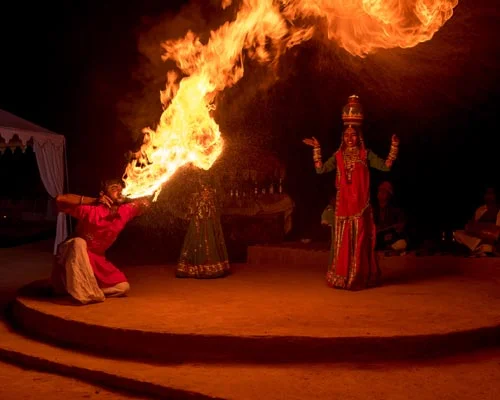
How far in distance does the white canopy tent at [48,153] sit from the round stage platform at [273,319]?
545cm

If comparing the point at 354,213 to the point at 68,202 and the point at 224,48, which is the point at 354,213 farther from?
the point at 68,202

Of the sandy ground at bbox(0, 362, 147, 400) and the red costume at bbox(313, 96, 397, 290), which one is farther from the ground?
the red costume at bbox(313, 96, 397, 290)

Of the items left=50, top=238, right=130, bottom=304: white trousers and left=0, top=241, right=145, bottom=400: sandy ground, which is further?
left=50, top=238, right=130, bottom=304: white trousers

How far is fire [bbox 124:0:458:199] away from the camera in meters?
7.97

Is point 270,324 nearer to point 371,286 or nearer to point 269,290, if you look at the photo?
point 269,290

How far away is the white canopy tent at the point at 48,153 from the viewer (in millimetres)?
13320

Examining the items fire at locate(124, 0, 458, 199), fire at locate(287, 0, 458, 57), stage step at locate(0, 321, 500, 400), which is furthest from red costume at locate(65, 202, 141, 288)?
Answer: fire at locate(287, 0, 458, 57)

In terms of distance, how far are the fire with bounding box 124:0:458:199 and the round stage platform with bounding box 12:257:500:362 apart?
1.49m

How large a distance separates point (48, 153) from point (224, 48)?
6.46m

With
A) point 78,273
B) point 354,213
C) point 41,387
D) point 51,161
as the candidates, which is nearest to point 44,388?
point 41,387

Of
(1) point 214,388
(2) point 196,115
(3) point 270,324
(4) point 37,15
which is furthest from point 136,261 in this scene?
(4) point 37,15

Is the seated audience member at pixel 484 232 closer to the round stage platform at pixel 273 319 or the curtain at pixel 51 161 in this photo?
the round stage platform at pixel 273 319

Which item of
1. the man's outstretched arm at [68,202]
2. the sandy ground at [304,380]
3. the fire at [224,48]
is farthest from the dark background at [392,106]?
the sandy ground at [304,380]

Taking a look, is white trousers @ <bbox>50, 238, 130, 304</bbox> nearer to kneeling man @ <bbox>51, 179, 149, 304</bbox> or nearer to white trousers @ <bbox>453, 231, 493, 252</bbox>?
kneeling man @ <bbox>51, 179, 149, 304</bbox>
